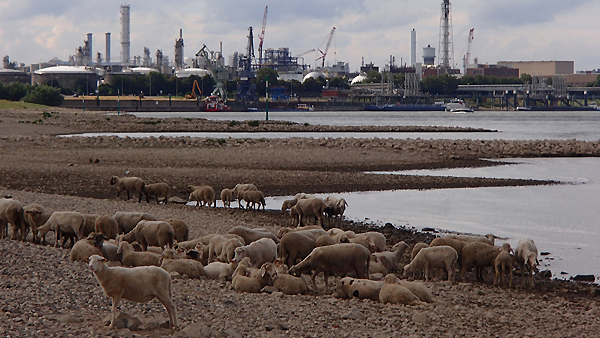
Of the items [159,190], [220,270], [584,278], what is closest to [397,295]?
[220,270]

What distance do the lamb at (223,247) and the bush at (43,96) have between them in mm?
113334

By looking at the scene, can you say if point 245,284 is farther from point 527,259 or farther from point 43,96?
point 43,96

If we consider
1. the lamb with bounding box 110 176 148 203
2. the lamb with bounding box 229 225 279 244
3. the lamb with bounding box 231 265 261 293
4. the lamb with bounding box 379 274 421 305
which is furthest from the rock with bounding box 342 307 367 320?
the lamb with bounding box 110 176 148 203

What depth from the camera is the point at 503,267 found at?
10.7 m

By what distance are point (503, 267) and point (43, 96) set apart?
4744 inches

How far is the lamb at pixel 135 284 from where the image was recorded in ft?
23.6

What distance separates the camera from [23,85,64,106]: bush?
389 ft

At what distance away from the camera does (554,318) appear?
882cm

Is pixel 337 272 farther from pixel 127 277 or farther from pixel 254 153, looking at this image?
pixel 254 153

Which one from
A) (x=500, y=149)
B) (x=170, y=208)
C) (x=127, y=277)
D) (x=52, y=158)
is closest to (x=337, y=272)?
(x=127, y=277)

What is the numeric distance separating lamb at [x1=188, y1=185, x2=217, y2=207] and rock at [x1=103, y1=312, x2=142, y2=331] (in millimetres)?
10975

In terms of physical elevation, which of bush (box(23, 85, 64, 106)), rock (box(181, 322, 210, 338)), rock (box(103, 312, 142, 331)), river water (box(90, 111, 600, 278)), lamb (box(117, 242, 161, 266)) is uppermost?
bush (box(23, 85, 64, 106))

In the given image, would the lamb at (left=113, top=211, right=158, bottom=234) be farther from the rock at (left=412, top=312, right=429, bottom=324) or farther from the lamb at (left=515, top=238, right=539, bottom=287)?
the lamb at (left=515, top=238, right=539, bottom=287)

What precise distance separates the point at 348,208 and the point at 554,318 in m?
10.1
